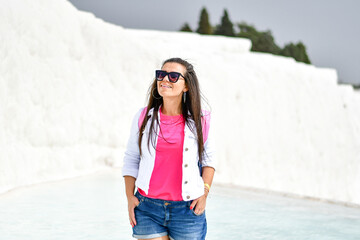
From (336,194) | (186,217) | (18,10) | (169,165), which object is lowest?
(336,194)

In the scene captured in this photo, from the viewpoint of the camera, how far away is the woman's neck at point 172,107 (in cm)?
205

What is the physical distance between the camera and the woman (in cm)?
192

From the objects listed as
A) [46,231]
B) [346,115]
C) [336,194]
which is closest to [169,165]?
[46,231]

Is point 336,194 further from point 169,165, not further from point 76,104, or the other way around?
Answer: point 169,165

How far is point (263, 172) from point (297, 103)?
Answer: 4.10 m

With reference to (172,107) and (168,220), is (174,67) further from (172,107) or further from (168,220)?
(168,220)

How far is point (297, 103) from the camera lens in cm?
1862

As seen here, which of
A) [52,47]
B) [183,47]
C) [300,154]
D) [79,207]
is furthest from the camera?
[300,154]

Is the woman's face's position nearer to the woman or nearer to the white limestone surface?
the woman

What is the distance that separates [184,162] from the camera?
193 cm

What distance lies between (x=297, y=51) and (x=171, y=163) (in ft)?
142

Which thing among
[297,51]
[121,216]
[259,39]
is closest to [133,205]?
[121,216]

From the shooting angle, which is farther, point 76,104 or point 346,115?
point 346,115

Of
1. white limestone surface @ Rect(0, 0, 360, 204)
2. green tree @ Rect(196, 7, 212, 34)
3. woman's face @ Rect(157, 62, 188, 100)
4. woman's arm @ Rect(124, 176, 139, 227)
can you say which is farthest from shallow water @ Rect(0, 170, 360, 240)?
green tree @ Rect(196, 7, 212, 34)
